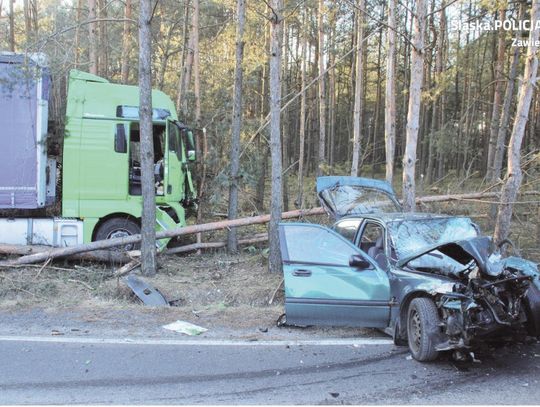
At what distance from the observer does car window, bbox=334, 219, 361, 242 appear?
6.55 m

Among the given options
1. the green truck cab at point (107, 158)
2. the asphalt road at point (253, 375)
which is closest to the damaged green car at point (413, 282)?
the asphalt road at point (253, 375)

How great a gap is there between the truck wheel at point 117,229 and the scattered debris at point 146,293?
267cm

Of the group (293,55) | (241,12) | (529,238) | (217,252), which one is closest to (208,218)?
(217,252)

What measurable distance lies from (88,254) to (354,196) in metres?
5.51

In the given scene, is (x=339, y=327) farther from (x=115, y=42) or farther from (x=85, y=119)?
(x=115, y=42)

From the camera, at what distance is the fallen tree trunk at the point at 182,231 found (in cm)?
928

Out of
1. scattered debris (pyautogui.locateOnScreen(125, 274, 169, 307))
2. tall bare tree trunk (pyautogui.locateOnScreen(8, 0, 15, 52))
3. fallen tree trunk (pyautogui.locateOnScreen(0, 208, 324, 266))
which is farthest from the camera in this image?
tall bare tree trunk (pyautogui.locateOnScreen(8, 0, 15, 52))

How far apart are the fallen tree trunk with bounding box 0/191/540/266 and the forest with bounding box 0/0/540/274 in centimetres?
53

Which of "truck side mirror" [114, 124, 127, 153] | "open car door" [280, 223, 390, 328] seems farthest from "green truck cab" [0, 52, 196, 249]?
"open car door" [280, 223, 390, 328]

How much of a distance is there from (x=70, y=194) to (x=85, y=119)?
1582 millimetres

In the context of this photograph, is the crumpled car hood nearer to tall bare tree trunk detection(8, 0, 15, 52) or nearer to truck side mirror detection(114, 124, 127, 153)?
truck side mirror detection(114, 124, 127, 153)

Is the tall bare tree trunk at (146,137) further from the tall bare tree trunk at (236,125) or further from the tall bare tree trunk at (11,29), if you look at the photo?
the tall bare tree trunk at (11,29)

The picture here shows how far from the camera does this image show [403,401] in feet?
12.7

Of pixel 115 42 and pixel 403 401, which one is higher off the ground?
pixel 115 42
